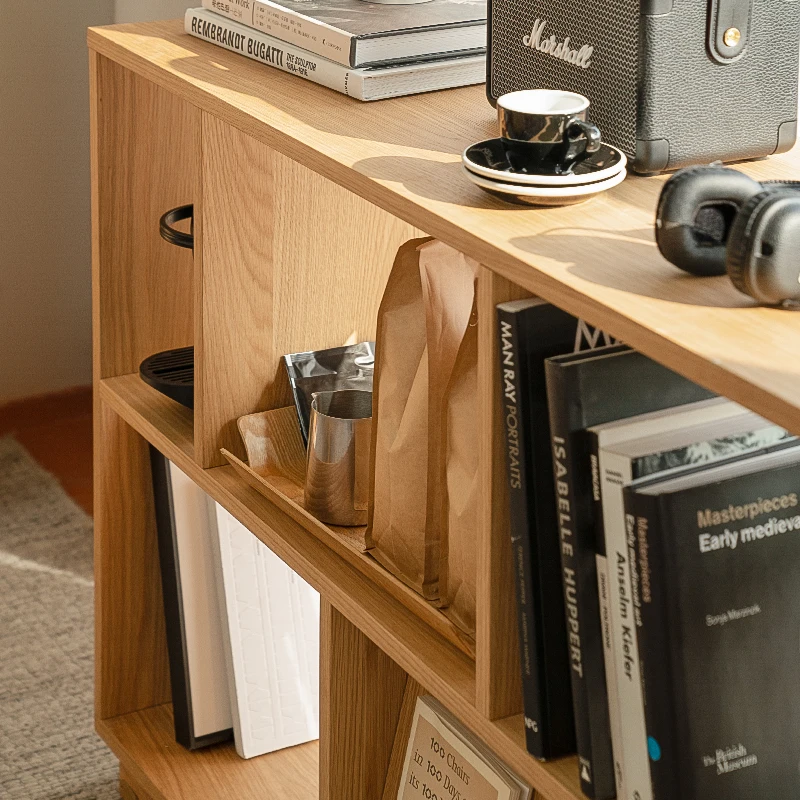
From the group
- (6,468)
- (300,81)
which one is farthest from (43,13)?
(300,81)

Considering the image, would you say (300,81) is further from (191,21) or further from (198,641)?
(198,641)

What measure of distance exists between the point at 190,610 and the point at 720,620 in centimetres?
90

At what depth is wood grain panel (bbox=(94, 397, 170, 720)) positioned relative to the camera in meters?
1.42

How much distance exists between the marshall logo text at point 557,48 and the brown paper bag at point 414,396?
6.8 inches

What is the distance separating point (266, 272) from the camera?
1.20m

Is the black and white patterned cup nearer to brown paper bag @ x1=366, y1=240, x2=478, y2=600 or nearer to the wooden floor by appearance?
brown paper bag @ x1=366, y1=240, x2=478, y2=600

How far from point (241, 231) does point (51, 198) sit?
62.2 inches

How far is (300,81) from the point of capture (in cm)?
107

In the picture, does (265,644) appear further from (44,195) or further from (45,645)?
(44,195)

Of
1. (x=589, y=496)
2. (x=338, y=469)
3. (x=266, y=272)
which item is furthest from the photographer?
(x=266, y=272)

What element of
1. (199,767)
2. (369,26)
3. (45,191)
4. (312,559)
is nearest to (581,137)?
(369,26)

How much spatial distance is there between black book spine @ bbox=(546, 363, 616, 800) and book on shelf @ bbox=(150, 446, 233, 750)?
2.46ft

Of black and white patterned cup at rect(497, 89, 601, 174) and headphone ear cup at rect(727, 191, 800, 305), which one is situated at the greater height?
black and white patterned cup at rect(497, 89, 601, 174)

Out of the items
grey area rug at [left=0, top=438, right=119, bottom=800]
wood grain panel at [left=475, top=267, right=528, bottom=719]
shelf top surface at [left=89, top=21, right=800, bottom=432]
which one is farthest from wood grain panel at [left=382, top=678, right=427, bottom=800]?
grey area rug at [left=0, top=438, right=119, bottom=800]
